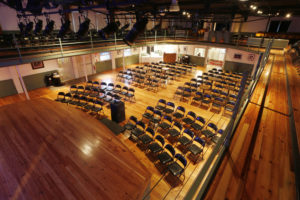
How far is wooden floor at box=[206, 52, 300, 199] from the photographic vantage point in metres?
1.56

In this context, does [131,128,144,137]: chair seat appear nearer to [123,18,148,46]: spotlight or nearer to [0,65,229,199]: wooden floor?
[0,65,229,199]: wooden floor

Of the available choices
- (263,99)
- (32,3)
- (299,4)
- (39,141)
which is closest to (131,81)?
(32,3)

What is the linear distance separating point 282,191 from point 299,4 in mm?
11483

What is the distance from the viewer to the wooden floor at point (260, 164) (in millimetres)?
1564

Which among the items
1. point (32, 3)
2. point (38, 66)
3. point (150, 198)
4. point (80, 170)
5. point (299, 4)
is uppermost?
point (299, 4)

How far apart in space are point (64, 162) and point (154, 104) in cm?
576

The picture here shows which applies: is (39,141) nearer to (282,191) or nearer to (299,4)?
(282,191)

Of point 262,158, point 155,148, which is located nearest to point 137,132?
point 155,148

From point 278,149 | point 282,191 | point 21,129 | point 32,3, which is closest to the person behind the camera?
point 282,191

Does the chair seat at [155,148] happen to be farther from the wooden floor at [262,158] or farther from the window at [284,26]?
the window at [284,26]

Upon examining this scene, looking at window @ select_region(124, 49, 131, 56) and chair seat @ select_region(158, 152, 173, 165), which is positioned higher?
window @ select_region(124, 49, 131, 56)

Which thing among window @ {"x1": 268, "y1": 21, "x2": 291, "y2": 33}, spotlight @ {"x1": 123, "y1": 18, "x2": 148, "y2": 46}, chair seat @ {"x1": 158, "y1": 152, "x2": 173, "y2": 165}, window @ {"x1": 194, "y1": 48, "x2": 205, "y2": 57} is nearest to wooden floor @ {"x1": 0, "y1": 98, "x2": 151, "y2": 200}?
chair seat @ {"x1": 158, "y1": 152, "x2": 173, "y2": 165}

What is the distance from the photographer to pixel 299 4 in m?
8.45

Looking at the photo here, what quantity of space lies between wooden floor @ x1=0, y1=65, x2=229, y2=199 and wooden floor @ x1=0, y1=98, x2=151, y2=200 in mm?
866
